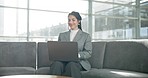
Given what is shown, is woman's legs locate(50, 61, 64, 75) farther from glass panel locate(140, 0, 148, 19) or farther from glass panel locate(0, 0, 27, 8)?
glass panel locate(140, 0, 148, 19)

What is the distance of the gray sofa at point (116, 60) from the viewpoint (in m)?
2.56

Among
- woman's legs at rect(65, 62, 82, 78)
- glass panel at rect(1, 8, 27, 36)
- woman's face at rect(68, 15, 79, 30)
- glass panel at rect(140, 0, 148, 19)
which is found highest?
glass panel at rect(140, 0, 148, 19)

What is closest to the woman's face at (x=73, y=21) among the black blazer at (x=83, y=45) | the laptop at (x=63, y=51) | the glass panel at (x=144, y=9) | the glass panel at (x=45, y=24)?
the black blazer at (x=83, y=45)

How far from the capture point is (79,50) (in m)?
2.78

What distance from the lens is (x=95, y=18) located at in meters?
8.02

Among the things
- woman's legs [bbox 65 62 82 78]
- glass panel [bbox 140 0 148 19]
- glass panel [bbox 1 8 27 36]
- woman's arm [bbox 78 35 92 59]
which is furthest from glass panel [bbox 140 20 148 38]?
woman's legs [bbox 65 62 82 78]

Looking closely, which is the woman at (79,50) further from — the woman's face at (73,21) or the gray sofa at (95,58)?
the gray sofa at (95,58)

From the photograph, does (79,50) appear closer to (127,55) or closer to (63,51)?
(63,51)

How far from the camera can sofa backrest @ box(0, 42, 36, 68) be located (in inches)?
121

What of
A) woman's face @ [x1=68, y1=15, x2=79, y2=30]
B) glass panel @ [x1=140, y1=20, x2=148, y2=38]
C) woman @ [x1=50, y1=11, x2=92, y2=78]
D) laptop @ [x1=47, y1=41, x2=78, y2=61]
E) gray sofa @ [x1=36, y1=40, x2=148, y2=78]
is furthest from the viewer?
glass panel @ [x1=140, y1=20, x2=148, y2=38]

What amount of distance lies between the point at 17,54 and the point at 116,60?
1402mm

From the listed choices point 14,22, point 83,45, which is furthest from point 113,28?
point 83,45

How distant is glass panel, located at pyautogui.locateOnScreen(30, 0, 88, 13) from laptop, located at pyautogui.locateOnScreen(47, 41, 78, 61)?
14.8ft

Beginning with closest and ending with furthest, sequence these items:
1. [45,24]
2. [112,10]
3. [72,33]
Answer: [72,33] < [45,24] < [112,10]
